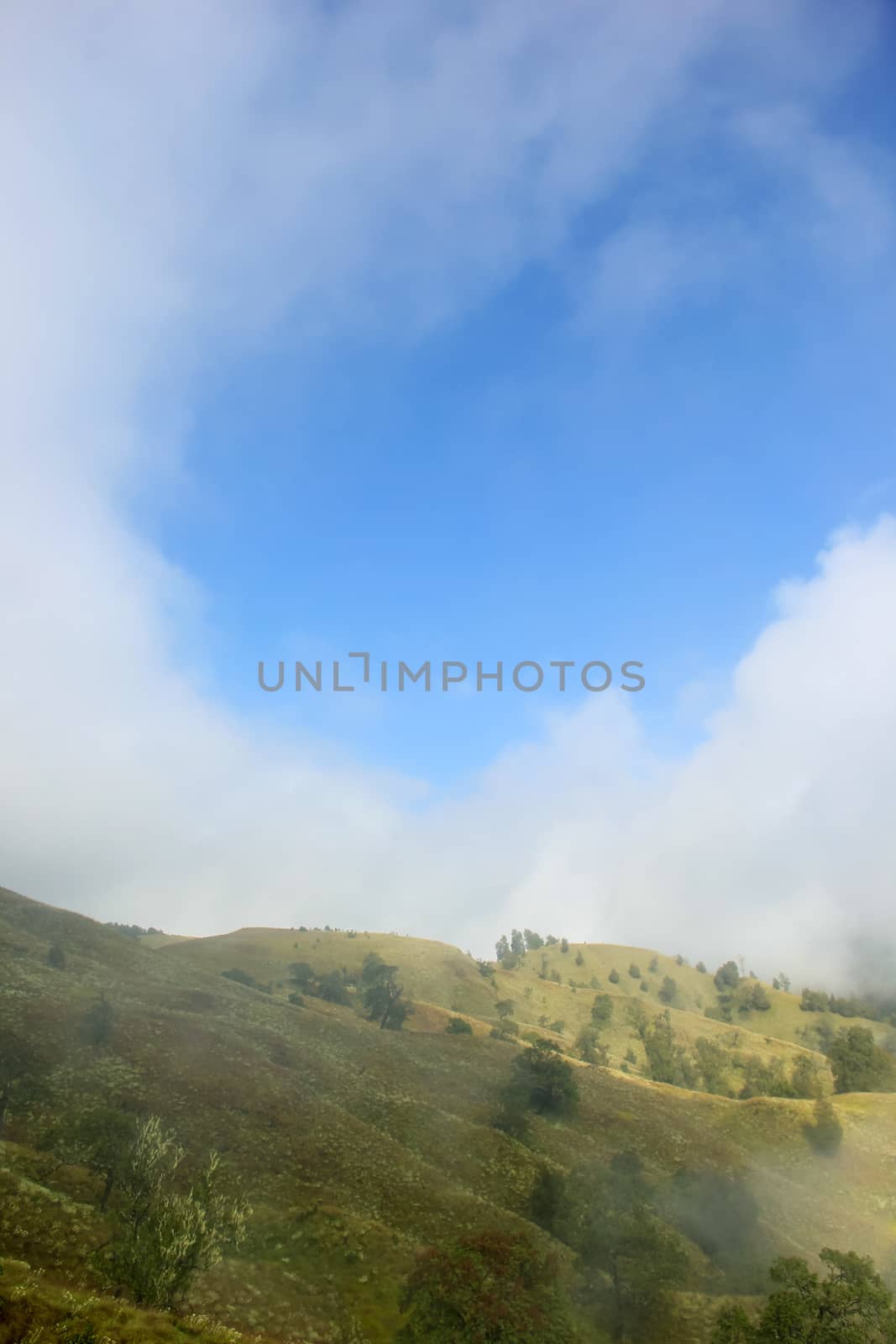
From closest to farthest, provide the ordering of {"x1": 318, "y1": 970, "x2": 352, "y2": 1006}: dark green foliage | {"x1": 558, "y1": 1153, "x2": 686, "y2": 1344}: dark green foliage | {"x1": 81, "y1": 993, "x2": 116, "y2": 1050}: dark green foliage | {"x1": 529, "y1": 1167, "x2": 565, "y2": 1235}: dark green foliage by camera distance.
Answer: {"x1": 558, "y1": 1153, "x2": 686, "y2": 1344}: dark green foliage < {"x1": 529, "y1": 1167, "x2": 565, "y2": 1235}: dark green foliage < {"x1": 81, "y1": 993, "x2": 116, "y2": 1050}: dark green foliage < {"x1": 318, "y1": 970, "x2": 352, "y2": 1006}: dark green foliage

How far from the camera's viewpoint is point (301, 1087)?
54219mm

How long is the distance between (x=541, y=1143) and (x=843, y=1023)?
5880 inches

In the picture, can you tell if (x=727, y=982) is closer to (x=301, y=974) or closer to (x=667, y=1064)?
(x=667, y=1064)

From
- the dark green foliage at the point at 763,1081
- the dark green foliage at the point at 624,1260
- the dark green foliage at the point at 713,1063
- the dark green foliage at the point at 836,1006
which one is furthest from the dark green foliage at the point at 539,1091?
the dark green foliage at the point at 836,1006

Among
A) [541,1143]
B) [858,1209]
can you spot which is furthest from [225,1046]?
[858,1209]

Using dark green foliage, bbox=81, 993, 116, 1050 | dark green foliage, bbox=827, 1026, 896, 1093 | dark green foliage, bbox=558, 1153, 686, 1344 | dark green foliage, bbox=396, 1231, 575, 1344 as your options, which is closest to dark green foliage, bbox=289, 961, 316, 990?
dark green foliage, bbox=81, 993, 116, 1050

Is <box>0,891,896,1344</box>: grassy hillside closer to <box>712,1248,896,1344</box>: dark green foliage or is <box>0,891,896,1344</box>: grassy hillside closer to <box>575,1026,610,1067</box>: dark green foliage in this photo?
<box>712,1248,896,1344</box>: dark green foliage

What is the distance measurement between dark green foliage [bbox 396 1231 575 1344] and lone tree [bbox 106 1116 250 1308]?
8.96 metres

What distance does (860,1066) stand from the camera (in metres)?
79.6

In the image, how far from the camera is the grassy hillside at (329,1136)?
31.7 m

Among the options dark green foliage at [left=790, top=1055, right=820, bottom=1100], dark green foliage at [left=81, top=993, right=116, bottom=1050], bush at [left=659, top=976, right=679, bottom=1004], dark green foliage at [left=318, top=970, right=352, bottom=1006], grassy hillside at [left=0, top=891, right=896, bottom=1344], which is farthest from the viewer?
bush at [left=659, top=976, right=679, bottom=1004]

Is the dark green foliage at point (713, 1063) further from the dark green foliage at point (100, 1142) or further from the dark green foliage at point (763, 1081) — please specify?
the dark green foliage at point (100, 1142)

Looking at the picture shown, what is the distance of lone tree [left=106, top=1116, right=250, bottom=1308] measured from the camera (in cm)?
2486

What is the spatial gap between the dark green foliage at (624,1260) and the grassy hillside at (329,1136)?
1418 mm
